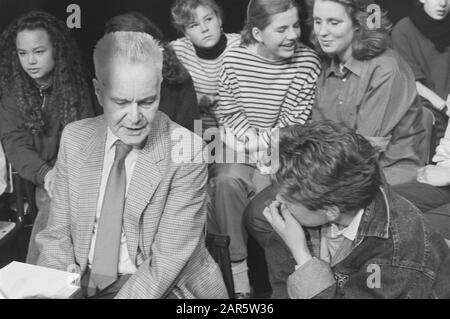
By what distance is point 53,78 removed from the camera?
2.08 m

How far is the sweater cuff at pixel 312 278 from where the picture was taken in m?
1.78

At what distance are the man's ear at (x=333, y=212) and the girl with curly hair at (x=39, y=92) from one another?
84 centimetres

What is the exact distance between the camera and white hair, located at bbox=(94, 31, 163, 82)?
195cm

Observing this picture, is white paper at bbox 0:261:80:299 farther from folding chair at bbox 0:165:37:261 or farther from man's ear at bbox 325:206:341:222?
man's ear at bbox 325:206:341:222

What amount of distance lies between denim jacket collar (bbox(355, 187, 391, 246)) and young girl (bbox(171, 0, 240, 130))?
636 mm

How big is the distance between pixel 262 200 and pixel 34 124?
32.0 inches

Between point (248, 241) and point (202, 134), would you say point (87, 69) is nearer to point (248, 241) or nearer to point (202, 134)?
point (202, 134)

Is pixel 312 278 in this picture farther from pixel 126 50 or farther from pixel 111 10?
pixel 111 10

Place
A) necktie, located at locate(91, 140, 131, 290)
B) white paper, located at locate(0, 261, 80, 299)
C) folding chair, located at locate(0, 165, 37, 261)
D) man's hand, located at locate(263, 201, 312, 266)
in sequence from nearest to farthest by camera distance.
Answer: white paper, located at locate(0, 261, 80, 299) → man's hand, located at locate(263, 201, 312, 266) → necktie, located at locate(91, 140, 131, 290) → folding chair, located at locate(0, 165, 37, 261)

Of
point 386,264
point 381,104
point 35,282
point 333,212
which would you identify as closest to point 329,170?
point 333,212

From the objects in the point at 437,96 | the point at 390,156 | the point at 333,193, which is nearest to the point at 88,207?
the point at 333,193

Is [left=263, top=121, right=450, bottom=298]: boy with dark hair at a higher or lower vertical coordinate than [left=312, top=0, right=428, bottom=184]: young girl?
lower

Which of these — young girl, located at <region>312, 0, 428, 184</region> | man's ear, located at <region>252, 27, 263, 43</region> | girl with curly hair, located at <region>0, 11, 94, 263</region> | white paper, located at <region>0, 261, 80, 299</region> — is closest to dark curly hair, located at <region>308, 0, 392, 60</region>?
young girl, located at <region>312, 0, 428, 184</region>

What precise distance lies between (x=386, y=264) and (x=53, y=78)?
122 cm
